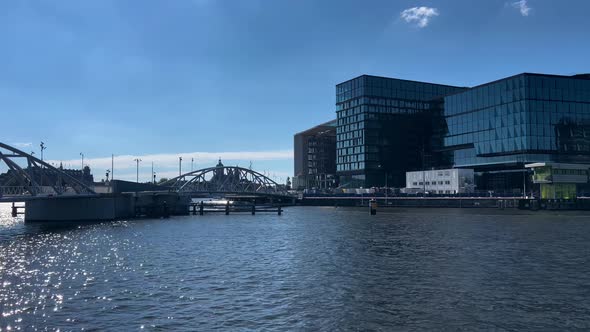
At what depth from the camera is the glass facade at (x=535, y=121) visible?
141 metres

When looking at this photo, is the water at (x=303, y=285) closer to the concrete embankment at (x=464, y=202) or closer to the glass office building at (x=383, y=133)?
the concrete embankment at (x=464, y=202)

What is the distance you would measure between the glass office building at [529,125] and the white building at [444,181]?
27.9 feet

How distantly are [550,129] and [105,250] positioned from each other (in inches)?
5381

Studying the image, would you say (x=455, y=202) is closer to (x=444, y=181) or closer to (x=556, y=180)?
(x=444, y=181)

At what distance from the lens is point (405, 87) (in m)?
198

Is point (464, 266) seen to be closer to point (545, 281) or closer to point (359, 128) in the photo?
point (545, 281)

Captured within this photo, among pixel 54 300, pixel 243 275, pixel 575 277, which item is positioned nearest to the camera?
pixel 54 300

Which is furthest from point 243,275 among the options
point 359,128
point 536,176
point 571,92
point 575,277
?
point 359,128

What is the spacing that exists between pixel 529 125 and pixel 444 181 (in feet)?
103

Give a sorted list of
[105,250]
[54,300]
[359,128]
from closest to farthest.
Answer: [54,300], [105,250], [359,128]

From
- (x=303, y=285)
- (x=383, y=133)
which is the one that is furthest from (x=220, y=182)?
(x=303, y=285)

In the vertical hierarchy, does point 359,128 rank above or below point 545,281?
above

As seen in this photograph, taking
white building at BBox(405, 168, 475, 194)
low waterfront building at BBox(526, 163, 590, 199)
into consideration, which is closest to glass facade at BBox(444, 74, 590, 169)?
white building at BBox(405, 168, 475, 194)

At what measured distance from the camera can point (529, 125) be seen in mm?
140625
